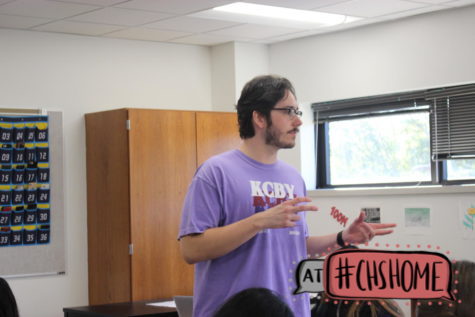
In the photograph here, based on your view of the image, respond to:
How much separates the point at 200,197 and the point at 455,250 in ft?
10.9

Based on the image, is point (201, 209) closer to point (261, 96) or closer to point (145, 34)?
point (261, 96)

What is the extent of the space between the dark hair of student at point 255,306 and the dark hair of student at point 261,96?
1012 millimetres

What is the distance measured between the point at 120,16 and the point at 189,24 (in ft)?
1.78

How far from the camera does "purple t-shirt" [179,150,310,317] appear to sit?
2008 mm

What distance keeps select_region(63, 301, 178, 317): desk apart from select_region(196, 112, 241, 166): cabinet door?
1.32 metres

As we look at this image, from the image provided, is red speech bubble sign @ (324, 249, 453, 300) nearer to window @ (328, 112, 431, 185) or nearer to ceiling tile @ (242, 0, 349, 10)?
ceiling tile @ (242, 0, 349, 10)

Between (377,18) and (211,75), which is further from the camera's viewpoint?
(211,75)

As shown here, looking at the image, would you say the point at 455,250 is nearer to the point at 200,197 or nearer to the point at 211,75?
the point at 211,75

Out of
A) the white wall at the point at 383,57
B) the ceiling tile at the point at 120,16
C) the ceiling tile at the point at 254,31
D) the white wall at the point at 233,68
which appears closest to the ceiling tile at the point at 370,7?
the white wall at the point at 383,57

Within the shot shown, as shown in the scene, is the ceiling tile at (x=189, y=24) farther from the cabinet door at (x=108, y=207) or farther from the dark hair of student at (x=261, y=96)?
the dark hair of student at (x=261, y=96)

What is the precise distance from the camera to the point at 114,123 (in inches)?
203

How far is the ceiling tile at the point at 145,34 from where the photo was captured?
5.38 m

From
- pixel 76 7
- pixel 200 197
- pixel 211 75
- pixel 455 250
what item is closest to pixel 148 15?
pixel 76 7

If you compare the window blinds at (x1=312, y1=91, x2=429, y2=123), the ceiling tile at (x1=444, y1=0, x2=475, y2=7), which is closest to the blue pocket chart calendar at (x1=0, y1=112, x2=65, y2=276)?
the window blinds at (x1=312, y1=91, x2=429, y2=123)
